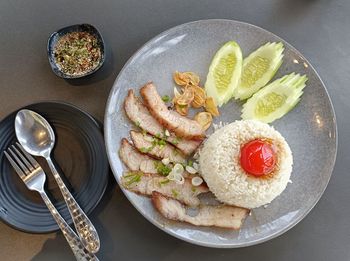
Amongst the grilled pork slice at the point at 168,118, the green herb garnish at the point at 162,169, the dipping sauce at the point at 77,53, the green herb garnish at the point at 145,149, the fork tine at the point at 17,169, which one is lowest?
the fork tine at the point at 17,169

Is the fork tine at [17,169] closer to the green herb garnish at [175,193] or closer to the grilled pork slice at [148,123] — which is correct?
the grilled pork slice at [148,123]

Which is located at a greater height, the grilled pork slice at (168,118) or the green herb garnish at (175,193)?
the grilled pork slice at (168,118)

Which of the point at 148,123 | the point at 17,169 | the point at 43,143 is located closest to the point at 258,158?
the point at 148,123

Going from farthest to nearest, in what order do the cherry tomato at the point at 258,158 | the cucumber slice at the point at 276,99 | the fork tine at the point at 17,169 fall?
the cucumber slice at the point at 276,99 < the fork tine at the point at 17,169 < the cherry tomato at the point at 258,158

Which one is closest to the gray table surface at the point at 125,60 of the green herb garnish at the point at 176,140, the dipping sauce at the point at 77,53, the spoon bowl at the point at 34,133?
the dipping sauce at the point at 77,53

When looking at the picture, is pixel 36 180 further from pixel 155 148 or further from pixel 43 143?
pixel 155 148

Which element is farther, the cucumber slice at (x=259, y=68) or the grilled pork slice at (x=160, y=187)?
the cucumber slice at (x=259, y=68)

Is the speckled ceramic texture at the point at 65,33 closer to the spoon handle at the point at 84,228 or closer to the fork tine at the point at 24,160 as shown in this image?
the fork tine at the point at 24,160

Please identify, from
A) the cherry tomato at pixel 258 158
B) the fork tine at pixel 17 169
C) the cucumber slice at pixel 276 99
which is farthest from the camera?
the cucumber slice at pixel 276 99

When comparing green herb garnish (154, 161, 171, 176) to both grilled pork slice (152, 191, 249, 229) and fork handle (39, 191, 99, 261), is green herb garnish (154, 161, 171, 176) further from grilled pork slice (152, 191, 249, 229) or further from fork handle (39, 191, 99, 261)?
fork handle (39, 191, 99, 261)
